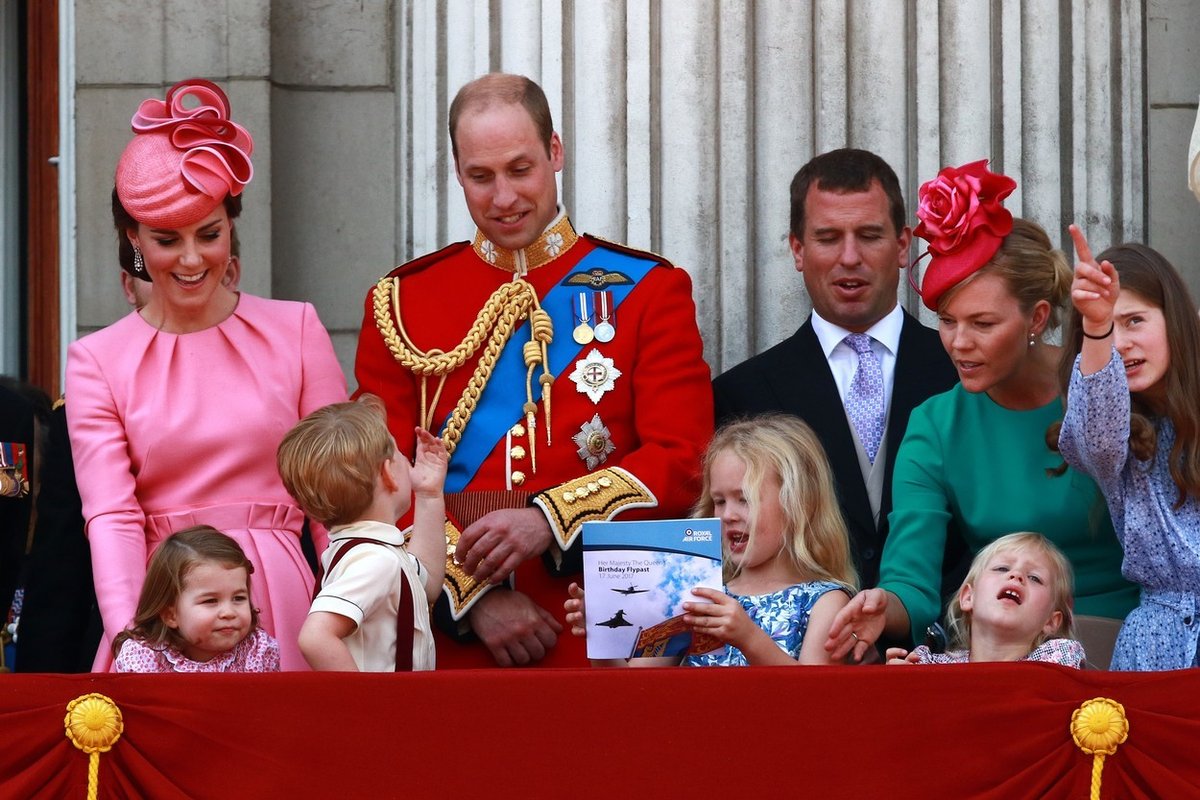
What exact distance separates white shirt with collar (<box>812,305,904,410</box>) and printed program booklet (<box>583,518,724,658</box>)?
1.42m

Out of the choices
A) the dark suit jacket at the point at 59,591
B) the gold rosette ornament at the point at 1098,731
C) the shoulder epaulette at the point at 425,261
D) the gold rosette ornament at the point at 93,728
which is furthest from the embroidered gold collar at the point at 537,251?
the gold rosette ornament at the point at 1098,731

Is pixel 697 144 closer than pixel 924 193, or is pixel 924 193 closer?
pixel 924 193

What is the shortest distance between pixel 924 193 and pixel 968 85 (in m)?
1.37

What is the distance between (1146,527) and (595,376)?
1.28 m

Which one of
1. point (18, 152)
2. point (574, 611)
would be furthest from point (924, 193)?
point (18, 152)

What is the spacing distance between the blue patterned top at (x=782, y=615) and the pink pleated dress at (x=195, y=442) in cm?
90

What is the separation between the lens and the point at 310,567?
15.2 ft

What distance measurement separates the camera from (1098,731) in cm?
336

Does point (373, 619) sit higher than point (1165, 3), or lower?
lower

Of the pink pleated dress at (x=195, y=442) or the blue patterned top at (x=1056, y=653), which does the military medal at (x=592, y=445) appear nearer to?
the pink pleated dress at (x=195, y=442)

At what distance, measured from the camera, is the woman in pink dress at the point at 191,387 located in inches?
168

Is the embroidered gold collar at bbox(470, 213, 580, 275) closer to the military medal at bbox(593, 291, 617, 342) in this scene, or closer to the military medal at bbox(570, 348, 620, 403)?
the military medal at bbox(593, 291, 617, 342)

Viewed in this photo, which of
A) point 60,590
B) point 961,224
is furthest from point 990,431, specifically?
point 60,590

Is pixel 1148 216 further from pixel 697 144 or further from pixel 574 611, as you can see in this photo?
pixel 574 611
